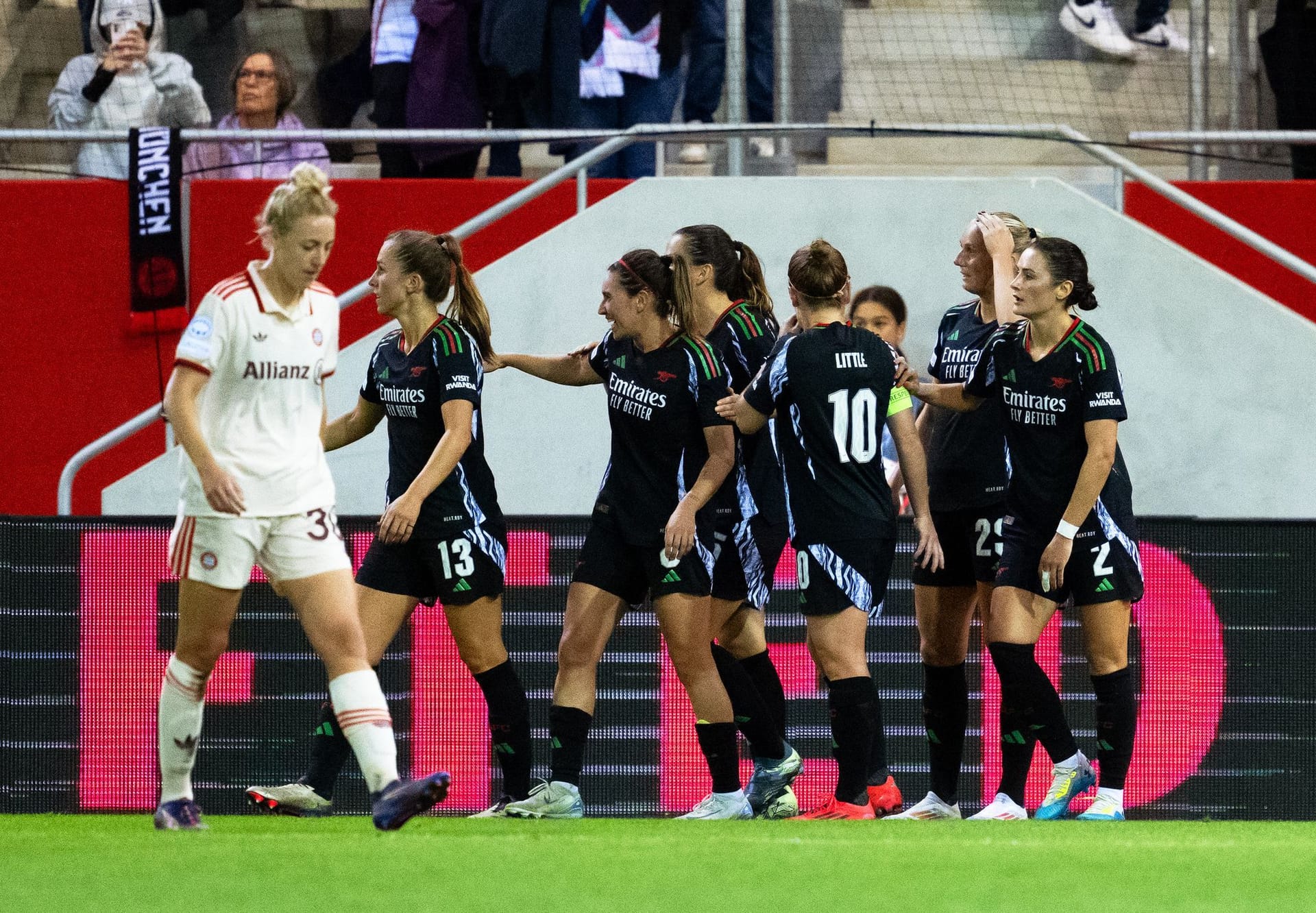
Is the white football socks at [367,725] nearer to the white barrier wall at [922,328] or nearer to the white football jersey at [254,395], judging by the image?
the white football jersey at [254,395]

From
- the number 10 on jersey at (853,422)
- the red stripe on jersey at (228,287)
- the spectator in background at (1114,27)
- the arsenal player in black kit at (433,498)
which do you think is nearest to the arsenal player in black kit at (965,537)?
the number 10 on jersey at (853,422)

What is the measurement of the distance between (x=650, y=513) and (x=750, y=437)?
28.0 inches

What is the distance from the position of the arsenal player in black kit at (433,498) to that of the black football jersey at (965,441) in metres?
1.74

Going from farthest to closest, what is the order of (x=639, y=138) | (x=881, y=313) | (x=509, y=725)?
(x=639, y=138) → (x=881, y=313) → (x=509, y=725)

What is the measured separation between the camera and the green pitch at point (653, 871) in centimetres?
454

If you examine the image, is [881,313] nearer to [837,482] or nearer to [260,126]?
[837,482]

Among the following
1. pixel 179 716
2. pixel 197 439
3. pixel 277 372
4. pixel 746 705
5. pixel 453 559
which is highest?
pixel 277 372

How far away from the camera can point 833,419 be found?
6742 millimetres

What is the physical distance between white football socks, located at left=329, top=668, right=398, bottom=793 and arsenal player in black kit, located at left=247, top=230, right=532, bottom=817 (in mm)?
940

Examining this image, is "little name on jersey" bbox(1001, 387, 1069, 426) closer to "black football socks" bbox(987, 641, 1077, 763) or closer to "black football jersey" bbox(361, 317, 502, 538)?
"black football socks" bbox(987, 641, 1077, 763)

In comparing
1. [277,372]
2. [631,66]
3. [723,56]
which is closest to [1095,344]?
[277,372]

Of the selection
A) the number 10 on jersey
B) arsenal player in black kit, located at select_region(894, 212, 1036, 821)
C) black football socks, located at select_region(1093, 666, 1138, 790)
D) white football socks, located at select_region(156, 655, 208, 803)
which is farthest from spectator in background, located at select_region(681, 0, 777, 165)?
white football socks, located at select_region(156, 655, 208, 803)

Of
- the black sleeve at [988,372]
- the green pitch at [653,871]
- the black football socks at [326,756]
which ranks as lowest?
the green pitch at [653,871]

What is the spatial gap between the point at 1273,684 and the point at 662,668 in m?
2.43
